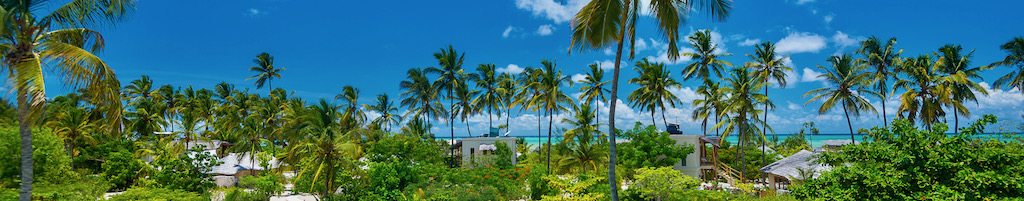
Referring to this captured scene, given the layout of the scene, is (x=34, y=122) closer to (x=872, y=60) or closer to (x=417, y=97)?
(x=417, y=97)

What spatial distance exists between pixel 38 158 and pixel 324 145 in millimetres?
9056

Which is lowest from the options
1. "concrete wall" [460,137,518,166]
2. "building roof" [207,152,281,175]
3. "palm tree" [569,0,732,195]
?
"building roof" [207,152,281,175]

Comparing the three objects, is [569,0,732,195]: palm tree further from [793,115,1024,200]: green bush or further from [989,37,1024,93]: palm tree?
[989,37,1024,93]: palm tree

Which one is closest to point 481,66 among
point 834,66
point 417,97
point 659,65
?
point 417,97

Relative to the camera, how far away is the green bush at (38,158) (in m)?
15.2

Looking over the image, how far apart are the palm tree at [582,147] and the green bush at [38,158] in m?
19.3

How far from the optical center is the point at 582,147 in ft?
77.5

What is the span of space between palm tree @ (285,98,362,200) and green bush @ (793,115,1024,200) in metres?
13.9

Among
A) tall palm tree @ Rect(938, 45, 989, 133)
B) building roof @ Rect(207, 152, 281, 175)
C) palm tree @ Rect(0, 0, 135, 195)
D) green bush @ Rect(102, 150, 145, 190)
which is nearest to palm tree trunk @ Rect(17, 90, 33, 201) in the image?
palm tree @ Rect(0, 0, 135, 195)

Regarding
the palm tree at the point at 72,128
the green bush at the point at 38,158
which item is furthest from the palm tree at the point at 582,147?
the palm tree at the point at 72,128

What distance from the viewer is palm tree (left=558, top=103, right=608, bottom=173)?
2358 centimetres

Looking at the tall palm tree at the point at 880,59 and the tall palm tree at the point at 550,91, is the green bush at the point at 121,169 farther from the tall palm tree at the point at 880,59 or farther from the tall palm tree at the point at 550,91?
the tall palm tree at the point at 880,59

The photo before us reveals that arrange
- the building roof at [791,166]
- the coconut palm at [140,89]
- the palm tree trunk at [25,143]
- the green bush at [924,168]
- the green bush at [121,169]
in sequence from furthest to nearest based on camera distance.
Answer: the coconut palm at [140,89], the green bush at [121,169], the building roof at [791,166], the palm tree trunk at [25,143], the green bush at [924,168]

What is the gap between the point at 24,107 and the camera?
9.41 metres
